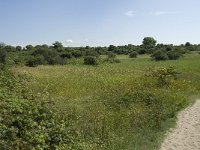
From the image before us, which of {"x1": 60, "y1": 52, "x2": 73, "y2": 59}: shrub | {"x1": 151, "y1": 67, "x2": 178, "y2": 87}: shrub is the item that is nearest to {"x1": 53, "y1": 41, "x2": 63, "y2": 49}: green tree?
{"x1": 60, "y1": 52, "x2": 73, "y2": 59}: shrub

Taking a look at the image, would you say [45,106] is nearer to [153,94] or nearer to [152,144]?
[152,144]

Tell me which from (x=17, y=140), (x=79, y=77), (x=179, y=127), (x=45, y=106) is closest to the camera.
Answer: (x=17, y=140)

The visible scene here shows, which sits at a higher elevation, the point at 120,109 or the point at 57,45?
the point at 57,45

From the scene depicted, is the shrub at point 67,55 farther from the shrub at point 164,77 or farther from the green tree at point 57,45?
the shrub at point 164,77

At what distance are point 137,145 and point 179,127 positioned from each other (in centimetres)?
314

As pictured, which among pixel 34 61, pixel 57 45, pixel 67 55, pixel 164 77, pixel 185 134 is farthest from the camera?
pixel 57 45

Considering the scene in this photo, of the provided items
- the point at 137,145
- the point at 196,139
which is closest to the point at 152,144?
the point at 137,145

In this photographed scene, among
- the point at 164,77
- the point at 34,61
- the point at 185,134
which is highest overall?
the point at 164,77

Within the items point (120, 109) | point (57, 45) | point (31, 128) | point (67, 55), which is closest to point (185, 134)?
point (120, 109)

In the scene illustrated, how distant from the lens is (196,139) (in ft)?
41.1

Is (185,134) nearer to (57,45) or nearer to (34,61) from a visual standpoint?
(34,61)

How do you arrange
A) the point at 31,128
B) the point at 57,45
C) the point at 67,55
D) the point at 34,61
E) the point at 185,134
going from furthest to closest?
the point at 57,45 → the point at 67,55 → the point at 34,61 → the point at 185,134 → the point at 31,128

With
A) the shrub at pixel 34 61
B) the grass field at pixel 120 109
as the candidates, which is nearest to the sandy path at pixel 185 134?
the grass field at pixel 120 109

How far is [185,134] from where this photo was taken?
43.0ft
